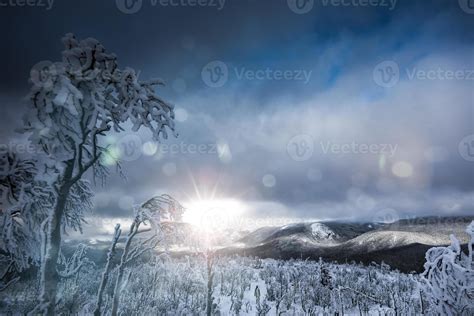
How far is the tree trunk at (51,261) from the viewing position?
5167 millimetres

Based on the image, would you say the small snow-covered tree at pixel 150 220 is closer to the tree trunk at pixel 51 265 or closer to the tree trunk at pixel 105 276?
the tree trunk at pixel 105 276

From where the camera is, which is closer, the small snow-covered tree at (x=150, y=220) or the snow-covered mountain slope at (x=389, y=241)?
the small snow-covered tree at (x=150, y=220)

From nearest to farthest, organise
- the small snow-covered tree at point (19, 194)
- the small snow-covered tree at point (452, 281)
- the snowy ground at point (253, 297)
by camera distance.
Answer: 1. the small snow-covered tree at point (19, 194)
2. the small snow-covered tree at point (452, 281)
3. the snowy ground at point (253, 297)

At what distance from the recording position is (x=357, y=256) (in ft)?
137

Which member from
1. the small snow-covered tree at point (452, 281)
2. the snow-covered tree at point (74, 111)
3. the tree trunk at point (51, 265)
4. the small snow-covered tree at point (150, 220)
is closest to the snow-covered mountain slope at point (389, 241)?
the small snow-covered tree at point (452, 281)

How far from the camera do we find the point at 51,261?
5.29 m

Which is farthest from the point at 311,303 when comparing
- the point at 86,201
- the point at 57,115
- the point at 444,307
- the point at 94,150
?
the point at 57,115

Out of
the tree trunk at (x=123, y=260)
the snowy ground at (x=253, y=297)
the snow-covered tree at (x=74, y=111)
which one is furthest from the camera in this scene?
the snowy ground at (x=253, y=297)

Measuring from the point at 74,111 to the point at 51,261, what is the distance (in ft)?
9.37

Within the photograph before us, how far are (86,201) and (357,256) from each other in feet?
137

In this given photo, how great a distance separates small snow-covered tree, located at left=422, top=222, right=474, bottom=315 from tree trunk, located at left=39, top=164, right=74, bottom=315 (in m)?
9.85

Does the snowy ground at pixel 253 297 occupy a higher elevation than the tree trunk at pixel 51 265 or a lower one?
lower

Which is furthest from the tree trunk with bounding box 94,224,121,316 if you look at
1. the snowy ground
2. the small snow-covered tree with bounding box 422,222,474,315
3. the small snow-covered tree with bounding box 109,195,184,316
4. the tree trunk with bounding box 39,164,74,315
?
the small snow-covered tree with bounding box 422,222,474,315

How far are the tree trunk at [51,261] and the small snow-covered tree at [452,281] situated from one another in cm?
985
